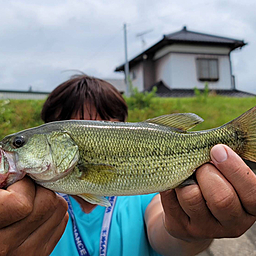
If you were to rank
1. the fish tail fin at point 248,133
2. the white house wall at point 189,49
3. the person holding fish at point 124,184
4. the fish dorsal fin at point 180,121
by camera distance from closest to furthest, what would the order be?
the person holding fish at point 124,184
the fish tail fin at point 248,133
the fish dorsal fin at point 180,121
the white house wall at point 189,49

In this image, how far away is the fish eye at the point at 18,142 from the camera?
4.81ft

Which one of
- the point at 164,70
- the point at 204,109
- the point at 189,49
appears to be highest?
the point at 189,49

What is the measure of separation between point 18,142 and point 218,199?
1245 millimetres

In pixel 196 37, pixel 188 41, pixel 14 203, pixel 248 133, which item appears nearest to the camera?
pixel 14 203

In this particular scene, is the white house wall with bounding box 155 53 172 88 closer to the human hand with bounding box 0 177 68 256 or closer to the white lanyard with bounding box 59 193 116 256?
the white lanyard with bounding box 59 193 116 256

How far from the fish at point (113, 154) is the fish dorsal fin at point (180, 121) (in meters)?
0.08

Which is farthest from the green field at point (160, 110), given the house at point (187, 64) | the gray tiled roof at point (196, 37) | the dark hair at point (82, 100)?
the gray tiled roof at point (196, 37)

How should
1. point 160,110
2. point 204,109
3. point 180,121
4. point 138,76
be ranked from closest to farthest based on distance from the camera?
point 180,121 < point 160,110 < point 204,109 < point 138,76

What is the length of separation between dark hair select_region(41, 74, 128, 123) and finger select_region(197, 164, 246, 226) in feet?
4.25

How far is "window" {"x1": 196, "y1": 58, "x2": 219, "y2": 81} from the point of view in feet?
57.1

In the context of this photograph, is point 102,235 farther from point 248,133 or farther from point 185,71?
point 185,71

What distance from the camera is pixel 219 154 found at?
55.8 inches

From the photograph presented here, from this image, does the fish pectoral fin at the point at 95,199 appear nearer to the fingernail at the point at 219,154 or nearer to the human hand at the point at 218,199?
the human hand at the point at 218,199

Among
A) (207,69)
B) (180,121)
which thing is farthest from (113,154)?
(207,69)
